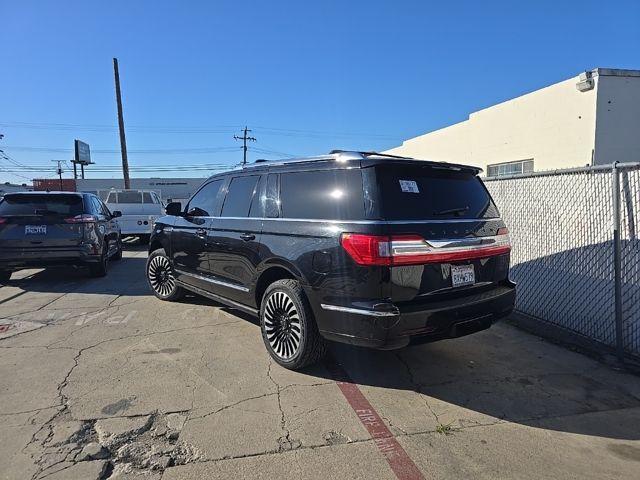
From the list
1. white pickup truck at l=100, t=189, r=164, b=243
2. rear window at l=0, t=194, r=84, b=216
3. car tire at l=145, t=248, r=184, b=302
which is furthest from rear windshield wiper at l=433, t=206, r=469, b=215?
white pickup truck at l=100, t=189, r=164, b=243

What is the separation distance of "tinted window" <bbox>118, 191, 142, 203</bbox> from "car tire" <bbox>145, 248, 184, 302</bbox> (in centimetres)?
927

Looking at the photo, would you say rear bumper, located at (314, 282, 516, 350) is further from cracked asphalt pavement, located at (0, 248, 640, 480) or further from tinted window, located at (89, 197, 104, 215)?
tinted window, located at (89, 197, 104, 215)

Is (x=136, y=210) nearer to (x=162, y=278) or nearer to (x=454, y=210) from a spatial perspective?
(x=162, y=278)

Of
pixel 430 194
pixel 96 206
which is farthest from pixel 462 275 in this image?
pixel 96 206

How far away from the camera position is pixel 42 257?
311 inches

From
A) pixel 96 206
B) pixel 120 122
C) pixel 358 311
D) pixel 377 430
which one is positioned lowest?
pixel 377 430

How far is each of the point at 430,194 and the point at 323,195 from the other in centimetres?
93

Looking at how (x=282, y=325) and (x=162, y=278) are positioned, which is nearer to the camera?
(x=282, y=325)

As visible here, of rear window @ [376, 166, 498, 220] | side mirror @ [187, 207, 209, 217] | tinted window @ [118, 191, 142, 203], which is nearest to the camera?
rear window @ [376, 166, 498, 220]

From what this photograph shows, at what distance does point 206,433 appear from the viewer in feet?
10.4

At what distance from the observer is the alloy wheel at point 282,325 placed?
414cm

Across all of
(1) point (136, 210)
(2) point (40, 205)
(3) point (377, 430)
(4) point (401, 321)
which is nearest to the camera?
(3) point (377, 430)

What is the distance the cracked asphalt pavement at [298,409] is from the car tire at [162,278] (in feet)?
4.40

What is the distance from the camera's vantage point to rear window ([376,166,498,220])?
3629 millimetres
